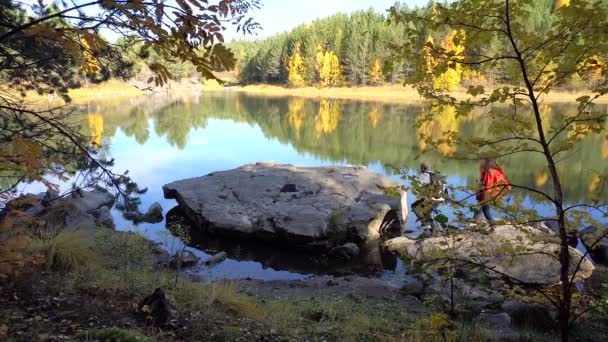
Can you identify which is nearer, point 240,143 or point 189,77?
point 240,143

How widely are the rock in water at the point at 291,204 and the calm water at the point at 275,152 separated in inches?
23.5

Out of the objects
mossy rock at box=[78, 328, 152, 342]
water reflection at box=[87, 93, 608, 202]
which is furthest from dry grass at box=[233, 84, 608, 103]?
mossy rock at box=[78, 328, 152, 342]

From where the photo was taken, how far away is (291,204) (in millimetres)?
13516

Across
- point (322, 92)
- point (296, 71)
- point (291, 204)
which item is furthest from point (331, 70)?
point (291, 204)

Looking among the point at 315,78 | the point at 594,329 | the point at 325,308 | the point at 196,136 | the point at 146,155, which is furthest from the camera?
the point at 315,78

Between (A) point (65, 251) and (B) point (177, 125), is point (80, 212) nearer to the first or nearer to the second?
(A) point (65, 251)

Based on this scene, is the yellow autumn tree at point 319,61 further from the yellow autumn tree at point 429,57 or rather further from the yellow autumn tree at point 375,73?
the yellow autumn tree at point 429,57

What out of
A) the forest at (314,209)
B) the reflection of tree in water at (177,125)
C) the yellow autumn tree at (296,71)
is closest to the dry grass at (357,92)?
the yellow autumn tree at (296,71)

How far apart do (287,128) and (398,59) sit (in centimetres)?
3423

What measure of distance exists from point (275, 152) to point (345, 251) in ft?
52.7

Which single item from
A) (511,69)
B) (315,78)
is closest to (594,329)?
(511,69)

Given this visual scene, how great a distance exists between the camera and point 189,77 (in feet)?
372

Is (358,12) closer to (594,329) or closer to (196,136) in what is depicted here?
(196,136)

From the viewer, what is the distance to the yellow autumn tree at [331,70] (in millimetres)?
85125
